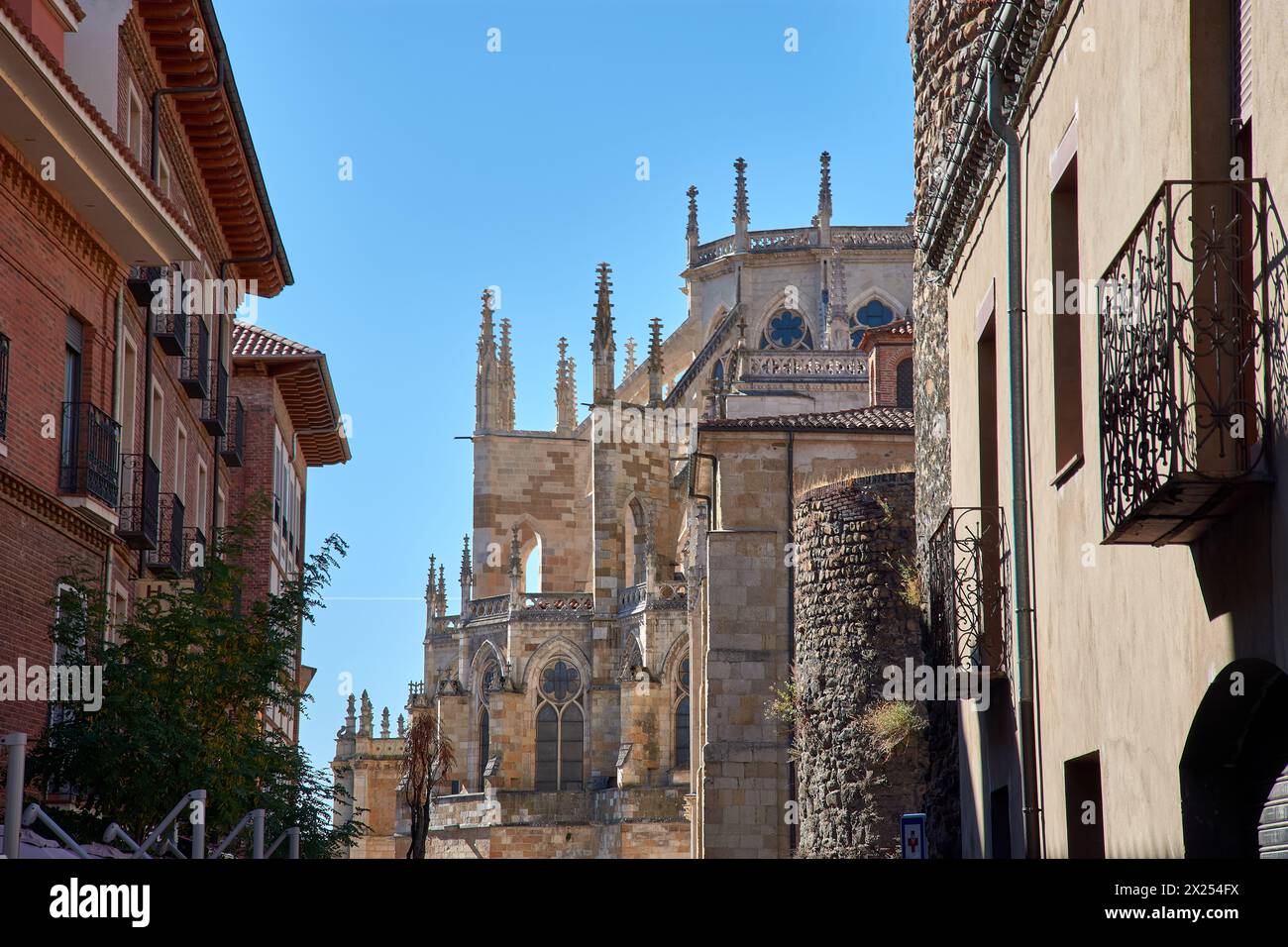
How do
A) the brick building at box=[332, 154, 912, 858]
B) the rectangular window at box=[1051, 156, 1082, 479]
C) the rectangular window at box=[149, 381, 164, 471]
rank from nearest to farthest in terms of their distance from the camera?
1. the rectangular window at box=[1051, 156, 1082, 479]
2. the rectangular window at box=[149, 381, 164, 471]
3. the brick building at box=[332, 154, 912, 858]

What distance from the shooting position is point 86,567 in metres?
17.9

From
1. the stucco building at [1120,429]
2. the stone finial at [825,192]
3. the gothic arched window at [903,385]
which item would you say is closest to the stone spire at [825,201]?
the stone finial at [825,192]

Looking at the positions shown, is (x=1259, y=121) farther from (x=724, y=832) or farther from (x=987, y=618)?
(x=724, y=832)

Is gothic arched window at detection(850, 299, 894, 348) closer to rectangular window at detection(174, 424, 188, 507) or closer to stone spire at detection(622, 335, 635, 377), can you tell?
stone spire at detection(622, 335, 635, 377)

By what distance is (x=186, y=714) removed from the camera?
56.0 ft

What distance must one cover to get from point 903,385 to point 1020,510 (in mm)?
27335

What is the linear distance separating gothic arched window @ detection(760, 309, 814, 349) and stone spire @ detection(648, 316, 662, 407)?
22.9ft

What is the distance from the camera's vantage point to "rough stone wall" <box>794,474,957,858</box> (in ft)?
67.7

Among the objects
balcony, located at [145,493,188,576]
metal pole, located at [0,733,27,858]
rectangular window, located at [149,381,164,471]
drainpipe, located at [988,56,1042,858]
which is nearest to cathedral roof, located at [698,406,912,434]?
rectangular window, located at [149,381,164,471]

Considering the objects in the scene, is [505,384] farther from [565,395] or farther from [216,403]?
[216,403]

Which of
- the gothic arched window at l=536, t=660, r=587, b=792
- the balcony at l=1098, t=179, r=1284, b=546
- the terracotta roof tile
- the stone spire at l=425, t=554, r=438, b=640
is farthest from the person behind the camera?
the stone spire at l=425, t=554, r=438, b=640

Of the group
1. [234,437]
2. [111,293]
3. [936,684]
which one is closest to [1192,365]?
[936,684]

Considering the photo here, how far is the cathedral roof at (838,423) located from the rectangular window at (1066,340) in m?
20.2
